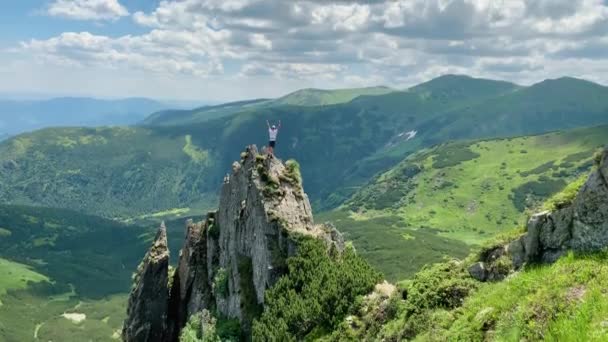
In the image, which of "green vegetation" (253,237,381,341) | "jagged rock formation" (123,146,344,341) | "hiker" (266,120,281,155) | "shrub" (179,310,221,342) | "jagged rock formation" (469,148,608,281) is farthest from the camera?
"hiker" (266,120,281,155)

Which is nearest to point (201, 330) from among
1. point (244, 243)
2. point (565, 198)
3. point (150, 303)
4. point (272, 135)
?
point (244, 243)

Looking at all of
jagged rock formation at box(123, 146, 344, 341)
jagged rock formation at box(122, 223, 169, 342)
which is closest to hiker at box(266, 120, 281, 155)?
jagged rock formation at box(123, 146, 344, 341)

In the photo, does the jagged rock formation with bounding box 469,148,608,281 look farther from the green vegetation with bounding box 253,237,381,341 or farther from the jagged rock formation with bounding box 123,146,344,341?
the jagged rock formation with bounding box 123,146,344,341

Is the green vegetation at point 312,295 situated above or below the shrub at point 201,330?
above

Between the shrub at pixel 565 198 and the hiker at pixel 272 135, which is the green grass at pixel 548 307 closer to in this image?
the shrub at pixel 565 198

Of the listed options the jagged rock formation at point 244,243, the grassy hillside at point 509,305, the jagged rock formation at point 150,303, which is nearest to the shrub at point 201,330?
the jagged rock formation at point 244,243

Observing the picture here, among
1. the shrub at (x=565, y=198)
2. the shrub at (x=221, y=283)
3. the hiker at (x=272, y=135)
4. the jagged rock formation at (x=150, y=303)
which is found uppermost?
the hiker at (x=272, y=135)
